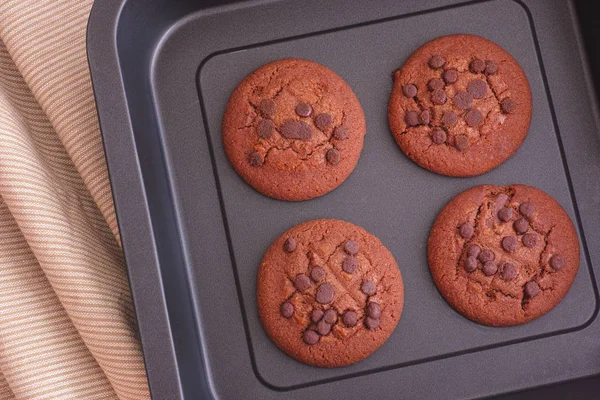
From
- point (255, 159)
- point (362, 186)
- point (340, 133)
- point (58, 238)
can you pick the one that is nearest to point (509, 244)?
point (362, 186)

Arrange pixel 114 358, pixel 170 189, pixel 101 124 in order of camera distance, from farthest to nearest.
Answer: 1. pixel 170 189
2. pixel 114 358
3. pixel 101 124

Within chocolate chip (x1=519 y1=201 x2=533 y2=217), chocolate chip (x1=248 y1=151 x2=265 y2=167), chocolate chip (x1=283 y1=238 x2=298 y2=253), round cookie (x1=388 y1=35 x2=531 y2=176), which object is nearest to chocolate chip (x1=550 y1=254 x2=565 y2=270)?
chocolate chip (x1=519 y1=201 x2=533 y2=217)

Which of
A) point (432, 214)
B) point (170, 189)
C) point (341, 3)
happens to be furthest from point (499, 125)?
point (170, 189)

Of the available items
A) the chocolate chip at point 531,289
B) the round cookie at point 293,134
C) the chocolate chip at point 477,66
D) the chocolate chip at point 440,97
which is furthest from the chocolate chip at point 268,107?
the chocolate chip at point 531,289

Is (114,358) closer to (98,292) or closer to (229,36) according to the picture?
(98,292)

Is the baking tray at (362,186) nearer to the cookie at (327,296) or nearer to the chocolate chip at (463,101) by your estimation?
the cookie at (327,296)

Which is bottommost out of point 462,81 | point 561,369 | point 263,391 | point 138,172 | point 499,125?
point 561,369
